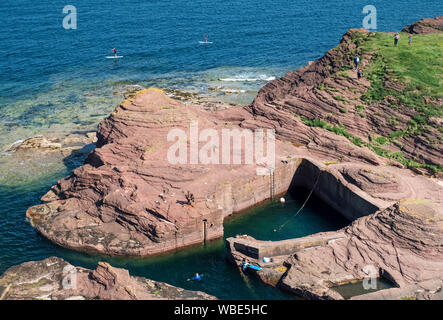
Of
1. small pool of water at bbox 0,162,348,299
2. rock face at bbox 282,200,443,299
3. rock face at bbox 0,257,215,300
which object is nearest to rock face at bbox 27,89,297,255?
small pool of water at bbox 0,162,348,299

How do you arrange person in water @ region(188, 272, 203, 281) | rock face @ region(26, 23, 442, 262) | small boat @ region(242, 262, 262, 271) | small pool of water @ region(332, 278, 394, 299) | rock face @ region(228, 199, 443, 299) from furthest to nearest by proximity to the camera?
1. rock face @ region(26, 23, 442, 262)
2. person in water @ region(188, 272, 203, 281)
3. small boat @ region(242, 262, 262, 271)
4. small pool of water @ region(332, 278, 394, 299)
5. rock face @ region(228, 199, 443, 299)

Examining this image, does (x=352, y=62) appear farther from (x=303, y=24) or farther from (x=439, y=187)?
(x=303, y=24)

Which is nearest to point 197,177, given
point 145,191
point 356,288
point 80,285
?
point 145,191

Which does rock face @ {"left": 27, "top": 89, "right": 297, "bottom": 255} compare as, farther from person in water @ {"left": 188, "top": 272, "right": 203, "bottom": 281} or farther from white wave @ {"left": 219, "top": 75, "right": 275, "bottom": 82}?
white wave @ {"left": 219, "top": 75, "right": 275, "bottom": 82}

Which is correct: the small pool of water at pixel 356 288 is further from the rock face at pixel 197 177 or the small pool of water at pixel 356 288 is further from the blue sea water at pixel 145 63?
the rock face at pixel 197 177

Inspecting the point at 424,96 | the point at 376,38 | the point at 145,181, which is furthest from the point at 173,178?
the point at 376,38
